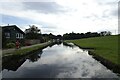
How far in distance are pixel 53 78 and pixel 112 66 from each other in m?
7.09

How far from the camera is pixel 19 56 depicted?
2756cm

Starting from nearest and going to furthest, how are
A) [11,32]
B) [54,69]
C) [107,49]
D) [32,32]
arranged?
[54,69] → [107,49] → [11,32] → [32,32]

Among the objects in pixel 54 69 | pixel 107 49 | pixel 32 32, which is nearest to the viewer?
pixel 54 69

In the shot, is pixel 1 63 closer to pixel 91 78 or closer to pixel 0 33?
pixel 91 78

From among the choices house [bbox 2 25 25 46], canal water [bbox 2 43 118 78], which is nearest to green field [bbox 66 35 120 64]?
canal water [bbox 2 43 118 78]

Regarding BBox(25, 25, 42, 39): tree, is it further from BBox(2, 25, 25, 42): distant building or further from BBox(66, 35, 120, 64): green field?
BBox(66, 35, 120, 64): green field

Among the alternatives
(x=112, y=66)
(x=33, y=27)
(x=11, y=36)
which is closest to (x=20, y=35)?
(x=11, y=36)

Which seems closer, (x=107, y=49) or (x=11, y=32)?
(x=107, y=49)

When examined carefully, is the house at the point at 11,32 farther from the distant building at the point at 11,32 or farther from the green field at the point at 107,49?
the green field at the point at 107,49

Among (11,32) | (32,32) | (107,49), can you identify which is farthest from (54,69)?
(32,32)

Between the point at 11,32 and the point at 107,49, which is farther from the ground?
the point at 11,32

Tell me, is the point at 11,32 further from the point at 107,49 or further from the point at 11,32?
the point at 107,49

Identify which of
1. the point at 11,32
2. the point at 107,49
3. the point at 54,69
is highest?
the point at 11,32

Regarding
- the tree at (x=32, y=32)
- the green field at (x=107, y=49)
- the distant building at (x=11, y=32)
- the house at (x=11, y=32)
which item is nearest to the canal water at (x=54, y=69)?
the green field at (x=107, y=49)
